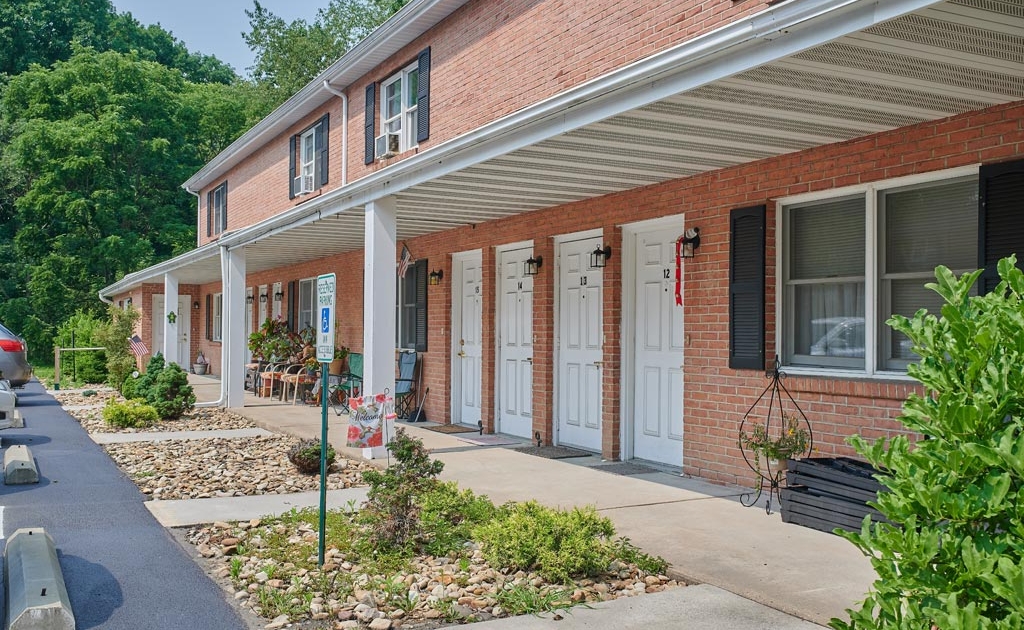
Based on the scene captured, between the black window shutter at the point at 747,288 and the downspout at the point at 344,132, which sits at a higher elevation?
the downspout at the point at 344,132

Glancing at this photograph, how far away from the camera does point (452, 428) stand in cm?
1202

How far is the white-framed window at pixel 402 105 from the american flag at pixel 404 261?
1.54 meters

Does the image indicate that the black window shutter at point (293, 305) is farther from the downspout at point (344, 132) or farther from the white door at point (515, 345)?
the white door at point (515, 345)

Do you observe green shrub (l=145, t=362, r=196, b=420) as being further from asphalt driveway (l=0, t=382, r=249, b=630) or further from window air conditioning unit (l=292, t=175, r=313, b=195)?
window air conditioning unit (l=292, t=175, r=313, b=195)

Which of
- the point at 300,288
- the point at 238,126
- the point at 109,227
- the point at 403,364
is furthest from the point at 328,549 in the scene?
the point at 238,126

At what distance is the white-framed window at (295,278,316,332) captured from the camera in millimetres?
17812

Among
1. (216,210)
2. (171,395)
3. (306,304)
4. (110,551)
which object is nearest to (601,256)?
(110,551)

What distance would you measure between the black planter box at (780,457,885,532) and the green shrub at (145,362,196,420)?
399 inches

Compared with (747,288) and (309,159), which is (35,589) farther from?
(309,159)

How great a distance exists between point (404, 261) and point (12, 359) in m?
7.89

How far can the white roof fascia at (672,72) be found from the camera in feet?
13.2

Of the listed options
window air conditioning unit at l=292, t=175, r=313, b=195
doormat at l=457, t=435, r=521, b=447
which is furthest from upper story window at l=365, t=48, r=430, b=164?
doormat at l=457, t=435, r=521, b=447

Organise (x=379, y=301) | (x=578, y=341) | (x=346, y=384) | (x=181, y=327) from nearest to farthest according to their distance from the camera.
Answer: (x=379, y=301)
(x=578, y=341)
(x=346, y=384)
(x=181, y=327)

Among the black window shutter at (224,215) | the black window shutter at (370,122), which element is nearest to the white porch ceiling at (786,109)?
the black window shutter at (370,122)
